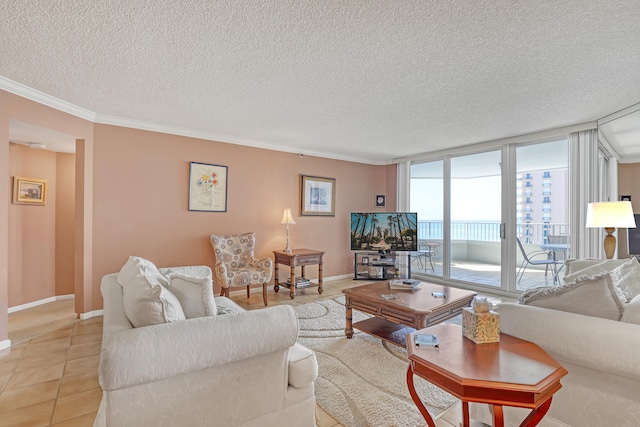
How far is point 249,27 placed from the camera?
6.36 ft

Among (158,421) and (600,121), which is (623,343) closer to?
(158,421)

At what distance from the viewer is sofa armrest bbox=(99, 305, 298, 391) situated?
44.3 inches

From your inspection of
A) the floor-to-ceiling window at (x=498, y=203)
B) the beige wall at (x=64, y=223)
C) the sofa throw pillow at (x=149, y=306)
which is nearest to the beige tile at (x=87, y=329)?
the beige wall at (x=64, y=223)

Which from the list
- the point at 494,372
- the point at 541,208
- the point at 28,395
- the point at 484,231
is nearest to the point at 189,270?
the point at 28,395

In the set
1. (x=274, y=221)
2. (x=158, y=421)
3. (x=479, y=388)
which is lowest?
(x=158, y=421)

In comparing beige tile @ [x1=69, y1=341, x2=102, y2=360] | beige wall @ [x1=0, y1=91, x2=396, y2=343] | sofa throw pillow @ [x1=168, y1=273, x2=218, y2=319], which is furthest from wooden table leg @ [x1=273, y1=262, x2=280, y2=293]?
sofa throw pillow @ [x1=168, y1=273, x2=218, y2=319]

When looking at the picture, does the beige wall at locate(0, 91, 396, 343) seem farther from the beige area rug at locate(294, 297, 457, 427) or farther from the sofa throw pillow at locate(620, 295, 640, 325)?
the sofa throw pillow at locate(620, 295, 640, 325)

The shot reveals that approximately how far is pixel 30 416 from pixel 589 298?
3.28m

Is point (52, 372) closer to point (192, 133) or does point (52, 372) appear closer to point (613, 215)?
point (192, 133)

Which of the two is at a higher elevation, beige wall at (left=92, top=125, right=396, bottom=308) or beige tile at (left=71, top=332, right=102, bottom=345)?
beige wall at (left=92, top=125, right=396, bottom=308)

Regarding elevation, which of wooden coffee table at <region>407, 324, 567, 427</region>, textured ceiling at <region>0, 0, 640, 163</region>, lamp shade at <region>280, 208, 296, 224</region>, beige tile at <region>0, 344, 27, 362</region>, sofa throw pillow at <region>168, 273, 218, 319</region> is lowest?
beige tile at <region>0, 344, 27, 362</region>

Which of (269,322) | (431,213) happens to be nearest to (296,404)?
(269,322)

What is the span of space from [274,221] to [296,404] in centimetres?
369

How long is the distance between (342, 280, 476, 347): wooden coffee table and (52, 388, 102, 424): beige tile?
2.07 metres
